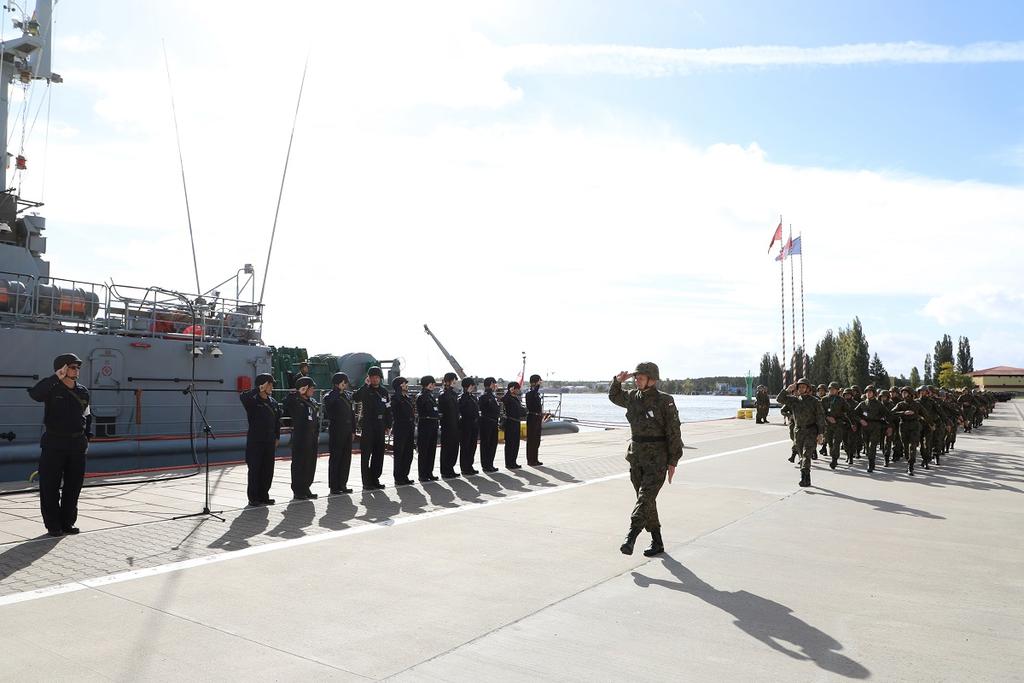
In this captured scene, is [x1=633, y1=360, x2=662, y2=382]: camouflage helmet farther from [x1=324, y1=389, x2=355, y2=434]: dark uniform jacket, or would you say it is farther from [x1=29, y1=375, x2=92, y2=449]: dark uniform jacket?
[x1=29, y1=375, x2=92, y2=449]: dark uniform jacket

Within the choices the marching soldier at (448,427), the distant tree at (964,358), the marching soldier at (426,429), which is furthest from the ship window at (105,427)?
the distant tree at (964,358)

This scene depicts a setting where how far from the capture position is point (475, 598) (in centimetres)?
505

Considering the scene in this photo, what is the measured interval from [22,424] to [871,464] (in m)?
15.3

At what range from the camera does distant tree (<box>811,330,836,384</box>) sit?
3912 inches

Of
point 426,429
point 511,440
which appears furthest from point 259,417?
point 511,440

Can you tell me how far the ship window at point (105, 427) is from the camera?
12828mm

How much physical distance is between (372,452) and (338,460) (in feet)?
2.13

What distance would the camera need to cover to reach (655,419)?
6.63 metres

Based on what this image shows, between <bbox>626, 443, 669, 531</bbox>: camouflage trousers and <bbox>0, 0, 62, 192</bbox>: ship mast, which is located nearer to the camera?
<bbox>626, 443, 669, 531</bbox>: camouflage trousers

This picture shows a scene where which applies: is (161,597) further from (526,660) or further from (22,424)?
(22,424)

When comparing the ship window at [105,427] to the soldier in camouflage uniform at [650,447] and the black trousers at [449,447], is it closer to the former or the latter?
the black trousers at [449,447]

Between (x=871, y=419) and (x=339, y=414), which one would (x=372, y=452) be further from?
(x=871, y=419)

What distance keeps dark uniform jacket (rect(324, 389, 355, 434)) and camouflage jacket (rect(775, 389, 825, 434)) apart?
6848 mm

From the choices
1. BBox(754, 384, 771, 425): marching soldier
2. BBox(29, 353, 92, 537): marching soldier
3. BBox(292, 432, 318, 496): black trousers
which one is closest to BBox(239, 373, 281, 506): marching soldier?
BBox(292, 432, 318, 496): black trousers
